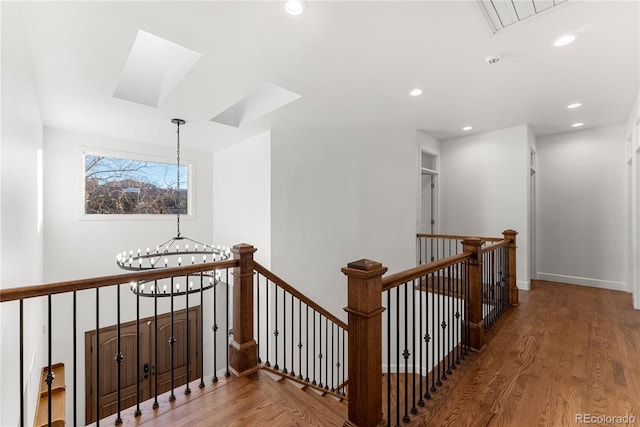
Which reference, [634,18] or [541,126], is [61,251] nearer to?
[634,18]

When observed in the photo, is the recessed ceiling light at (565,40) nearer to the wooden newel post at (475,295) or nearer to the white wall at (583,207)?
the wooden newel post at (475,295)

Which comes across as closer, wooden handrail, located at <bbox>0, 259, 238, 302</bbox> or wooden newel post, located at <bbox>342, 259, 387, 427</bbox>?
wooden handrail, located at <bbox>0, 259, 238, 302</bbox>

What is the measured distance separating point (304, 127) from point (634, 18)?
3.59 m

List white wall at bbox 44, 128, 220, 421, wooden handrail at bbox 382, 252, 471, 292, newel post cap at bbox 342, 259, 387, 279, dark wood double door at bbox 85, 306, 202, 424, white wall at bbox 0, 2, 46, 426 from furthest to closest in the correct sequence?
dark wood double door at bbox 85, 306, 202, 424, white wall at bbox 44, 128, 220, 421, white wall at bbox 0, 2, 46, 426, wooden handrail at bbox 382, 252, 471, 292, newel post cap at bbox 342, 259, 387, 279

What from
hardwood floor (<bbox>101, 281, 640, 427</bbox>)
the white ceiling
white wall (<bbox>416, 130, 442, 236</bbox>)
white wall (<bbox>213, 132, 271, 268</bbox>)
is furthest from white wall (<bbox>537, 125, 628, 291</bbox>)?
white wall (<bbox>213, 132, 271, 268</bbox>)

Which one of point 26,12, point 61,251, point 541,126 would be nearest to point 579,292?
point 541,126

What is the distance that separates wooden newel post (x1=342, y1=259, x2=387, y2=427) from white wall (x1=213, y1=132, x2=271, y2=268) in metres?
3.21

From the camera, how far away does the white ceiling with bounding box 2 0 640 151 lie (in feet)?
6.70

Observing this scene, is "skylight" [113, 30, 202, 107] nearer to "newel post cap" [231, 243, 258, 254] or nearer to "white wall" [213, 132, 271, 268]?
"white wall" [213, 132, 271, 268]

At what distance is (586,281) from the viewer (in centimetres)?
504

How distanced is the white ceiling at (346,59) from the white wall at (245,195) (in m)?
0.88

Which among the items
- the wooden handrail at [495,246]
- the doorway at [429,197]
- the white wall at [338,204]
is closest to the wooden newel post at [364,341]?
the wooden handrail at [495,246]

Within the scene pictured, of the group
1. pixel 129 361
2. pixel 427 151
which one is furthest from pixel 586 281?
pixel 129 361

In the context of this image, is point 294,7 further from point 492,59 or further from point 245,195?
point 245,195
